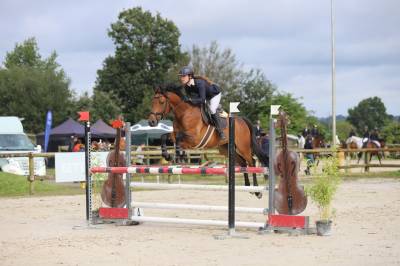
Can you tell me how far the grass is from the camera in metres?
16.1

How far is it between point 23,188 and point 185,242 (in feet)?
32.5

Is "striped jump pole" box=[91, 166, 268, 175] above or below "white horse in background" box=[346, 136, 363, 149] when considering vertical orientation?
below

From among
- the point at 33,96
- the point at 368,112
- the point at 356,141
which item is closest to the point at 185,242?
the point at 356,141

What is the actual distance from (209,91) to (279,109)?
1740 millimetres

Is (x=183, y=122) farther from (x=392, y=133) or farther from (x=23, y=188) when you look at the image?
(x=392, y=133)

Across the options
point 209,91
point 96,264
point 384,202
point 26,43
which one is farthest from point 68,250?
point 26,43

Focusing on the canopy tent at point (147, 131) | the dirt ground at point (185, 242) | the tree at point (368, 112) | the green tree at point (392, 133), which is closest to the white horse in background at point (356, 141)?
the canopy tent at point (147, 131)

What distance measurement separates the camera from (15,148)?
20.9 metres

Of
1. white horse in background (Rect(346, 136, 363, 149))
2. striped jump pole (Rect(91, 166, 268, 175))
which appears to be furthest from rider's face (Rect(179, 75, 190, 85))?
white horse in background (Rect(346, 136, 363, 149))

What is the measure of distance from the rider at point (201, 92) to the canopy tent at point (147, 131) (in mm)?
19054

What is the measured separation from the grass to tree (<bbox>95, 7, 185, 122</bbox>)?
33003mm

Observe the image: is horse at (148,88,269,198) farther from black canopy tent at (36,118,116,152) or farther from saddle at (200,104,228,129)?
black canopy tent at (36,118,116,152)

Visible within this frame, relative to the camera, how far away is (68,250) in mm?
7094

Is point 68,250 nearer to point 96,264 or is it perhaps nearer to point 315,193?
point 96,264
